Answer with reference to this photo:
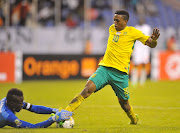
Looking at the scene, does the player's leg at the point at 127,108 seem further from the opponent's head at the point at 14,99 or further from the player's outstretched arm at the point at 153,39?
the opponent's head at the point at 14,99

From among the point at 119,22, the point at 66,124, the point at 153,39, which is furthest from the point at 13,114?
the point at 153,39

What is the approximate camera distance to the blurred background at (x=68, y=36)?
18.5 meters

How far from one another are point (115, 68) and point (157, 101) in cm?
486

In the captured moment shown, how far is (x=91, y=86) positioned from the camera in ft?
20.9

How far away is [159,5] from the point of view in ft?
81.3

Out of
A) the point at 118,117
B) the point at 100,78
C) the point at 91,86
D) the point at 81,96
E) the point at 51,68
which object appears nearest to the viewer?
the point at 81,96

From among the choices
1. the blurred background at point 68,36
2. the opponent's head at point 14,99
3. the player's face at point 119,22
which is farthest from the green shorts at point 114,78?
the blurred background at point 68,36

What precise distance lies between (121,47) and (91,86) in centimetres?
90

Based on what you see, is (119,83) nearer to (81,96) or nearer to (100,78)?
(100,78)

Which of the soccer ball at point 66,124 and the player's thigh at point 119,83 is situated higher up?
the player's thigh at point 119,83

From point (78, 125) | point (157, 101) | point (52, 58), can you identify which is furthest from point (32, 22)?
point (78, 125)

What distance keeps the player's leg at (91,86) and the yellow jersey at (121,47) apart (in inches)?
8.1

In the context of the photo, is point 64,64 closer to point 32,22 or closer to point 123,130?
point 32,22

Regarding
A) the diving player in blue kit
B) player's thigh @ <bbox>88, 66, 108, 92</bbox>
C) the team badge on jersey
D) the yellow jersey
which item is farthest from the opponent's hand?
the yellow jersey
